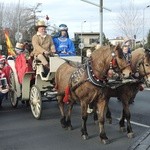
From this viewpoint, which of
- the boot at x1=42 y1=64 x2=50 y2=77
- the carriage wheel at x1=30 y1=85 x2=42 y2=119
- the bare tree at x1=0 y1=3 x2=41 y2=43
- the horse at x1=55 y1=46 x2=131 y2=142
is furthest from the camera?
the bare tree at x1=0 y1=3 x2=41 y2=43

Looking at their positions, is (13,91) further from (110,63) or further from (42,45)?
(110,63)

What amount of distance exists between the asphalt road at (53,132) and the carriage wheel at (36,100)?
0.19m

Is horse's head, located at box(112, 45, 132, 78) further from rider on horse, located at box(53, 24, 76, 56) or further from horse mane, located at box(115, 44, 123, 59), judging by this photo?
rider on horse, located at box(53, 24, 76, 56)

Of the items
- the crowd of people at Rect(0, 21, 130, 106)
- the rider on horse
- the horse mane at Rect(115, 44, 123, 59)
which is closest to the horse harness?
the horse mane at Rect(115, 44, 123, 59)

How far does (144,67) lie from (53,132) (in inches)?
97.6

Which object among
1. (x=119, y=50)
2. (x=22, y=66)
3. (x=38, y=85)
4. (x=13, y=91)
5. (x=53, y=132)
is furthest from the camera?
(x=13, y=91)

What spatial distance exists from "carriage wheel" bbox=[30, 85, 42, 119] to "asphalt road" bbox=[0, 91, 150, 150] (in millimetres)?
194

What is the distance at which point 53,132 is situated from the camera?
971 cm

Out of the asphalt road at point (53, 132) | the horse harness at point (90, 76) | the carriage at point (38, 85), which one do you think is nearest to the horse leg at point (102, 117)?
the asphalt road at point (53, 132)

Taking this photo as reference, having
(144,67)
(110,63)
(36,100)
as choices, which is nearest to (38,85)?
(36,100)

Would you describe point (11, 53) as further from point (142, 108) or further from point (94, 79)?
point (94, 79)

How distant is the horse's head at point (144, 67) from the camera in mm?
→ 8859

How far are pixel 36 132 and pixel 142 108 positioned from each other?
476cm

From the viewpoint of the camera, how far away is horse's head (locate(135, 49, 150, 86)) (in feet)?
29.1
